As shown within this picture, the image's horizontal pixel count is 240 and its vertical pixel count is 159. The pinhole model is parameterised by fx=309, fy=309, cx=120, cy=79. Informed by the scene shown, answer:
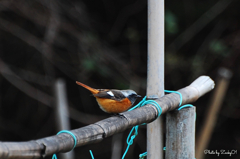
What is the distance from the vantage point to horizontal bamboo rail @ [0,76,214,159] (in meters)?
0.98

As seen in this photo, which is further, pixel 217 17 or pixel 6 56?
pixel 6 56

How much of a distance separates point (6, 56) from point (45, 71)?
65cm

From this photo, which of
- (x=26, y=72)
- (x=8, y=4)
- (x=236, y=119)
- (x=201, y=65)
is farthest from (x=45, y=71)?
(x=236, y=119)

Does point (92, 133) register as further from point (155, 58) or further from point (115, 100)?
point (115, 100)

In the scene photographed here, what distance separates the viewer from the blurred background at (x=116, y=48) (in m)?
4.05

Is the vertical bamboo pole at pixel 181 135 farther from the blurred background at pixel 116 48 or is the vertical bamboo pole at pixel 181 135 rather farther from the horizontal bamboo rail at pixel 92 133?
the blurred background at pixel 116 48

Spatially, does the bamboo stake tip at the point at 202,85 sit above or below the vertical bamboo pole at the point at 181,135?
above

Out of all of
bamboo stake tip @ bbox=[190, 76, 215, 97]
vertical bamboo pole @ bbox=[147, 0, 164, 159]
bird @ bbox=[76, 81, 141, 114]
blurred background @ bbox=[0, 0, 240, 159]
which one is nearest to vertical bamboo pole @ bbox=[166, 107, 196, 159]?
vertical bamboo pole @ bbox=[147, 0, 164, 159]

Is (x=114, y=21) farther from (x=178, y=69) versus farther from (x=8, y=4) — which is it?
(x=8, y=4)

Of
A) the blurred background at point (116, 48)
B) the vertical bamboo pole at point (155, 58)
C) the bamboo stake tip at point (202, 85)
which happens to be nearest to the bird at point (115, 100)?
the vertical bamboo pole at point (155, 58)

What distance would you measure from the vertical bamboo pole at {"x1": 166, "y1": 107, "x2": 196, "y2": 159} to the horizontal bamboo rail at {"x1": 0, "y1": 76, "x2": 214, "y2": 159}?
0.27ft

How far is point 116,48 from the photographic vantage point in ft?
13.9

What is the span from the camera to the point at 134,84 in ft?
13.7

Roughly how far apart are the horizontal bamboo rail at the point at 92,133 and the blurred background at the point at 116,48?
6.80 ft
